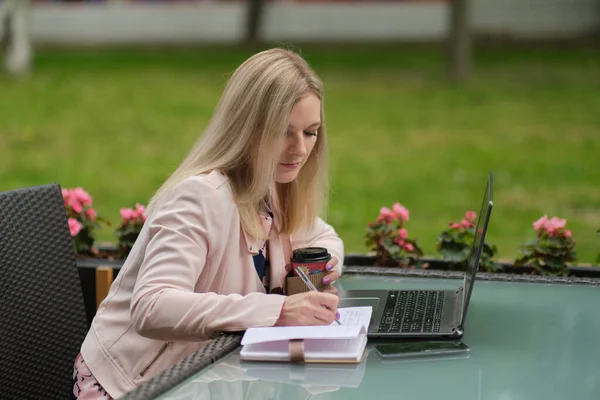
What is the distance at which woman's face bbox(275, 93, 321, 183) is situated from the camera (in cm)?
265

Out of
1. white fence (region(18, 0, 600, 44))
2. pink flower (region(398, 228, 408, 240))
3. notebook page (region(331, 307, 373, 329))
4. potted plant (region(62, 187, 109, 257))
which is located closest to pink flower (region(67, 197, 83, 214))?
potted plant (region(62, 187, 109, 257))

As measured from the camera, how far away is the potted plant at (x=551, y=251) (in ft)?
11.4

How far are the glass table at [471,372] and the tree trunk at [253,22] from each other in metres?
16.3

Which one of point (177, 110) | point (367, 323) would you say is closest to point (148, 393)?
point (367, 323)

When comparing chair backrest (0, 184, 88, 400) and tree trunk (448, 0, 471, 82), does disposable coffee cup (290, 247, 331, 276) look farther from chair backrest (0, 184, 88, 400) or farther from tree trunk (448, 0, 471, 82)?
tree trunk (448, 0, 471, 82)

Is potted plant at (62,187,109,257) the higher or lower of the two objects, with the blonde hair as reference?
lower

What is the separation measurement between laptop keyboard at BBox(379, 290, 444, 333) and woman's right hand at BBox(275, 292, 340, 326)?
0.60 feet

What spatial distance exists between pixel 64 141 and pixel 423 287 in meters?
8.47

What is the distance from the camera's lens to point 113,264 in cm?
367

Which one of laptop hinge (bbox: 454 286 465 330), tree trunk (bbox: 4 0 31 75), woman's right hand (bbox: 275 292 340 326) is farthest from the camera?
tree trunk (bbox: 4 0 31 75)

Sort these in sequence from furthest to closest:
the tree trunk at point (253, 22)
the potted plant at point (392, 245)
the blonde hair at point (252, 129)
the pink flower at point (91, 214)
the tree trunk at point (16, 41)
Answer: the tree trunk at point (253, 22) → the tree trunk at point (16, 41) → the pink flower at point (91, 214) → the potted plant at point (392, 245) → the blonde hair at point (252, 129)

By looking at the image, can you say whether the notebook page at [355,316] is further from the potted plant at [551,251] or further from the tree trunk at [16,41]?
the tree trunk at [16,41]

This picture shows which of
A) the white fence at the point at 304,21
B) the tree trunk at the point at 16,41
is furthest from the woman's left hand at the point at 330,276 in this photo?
the white fence at the point at 304,21

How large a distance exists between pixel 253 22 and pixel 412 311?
54.0 feet
